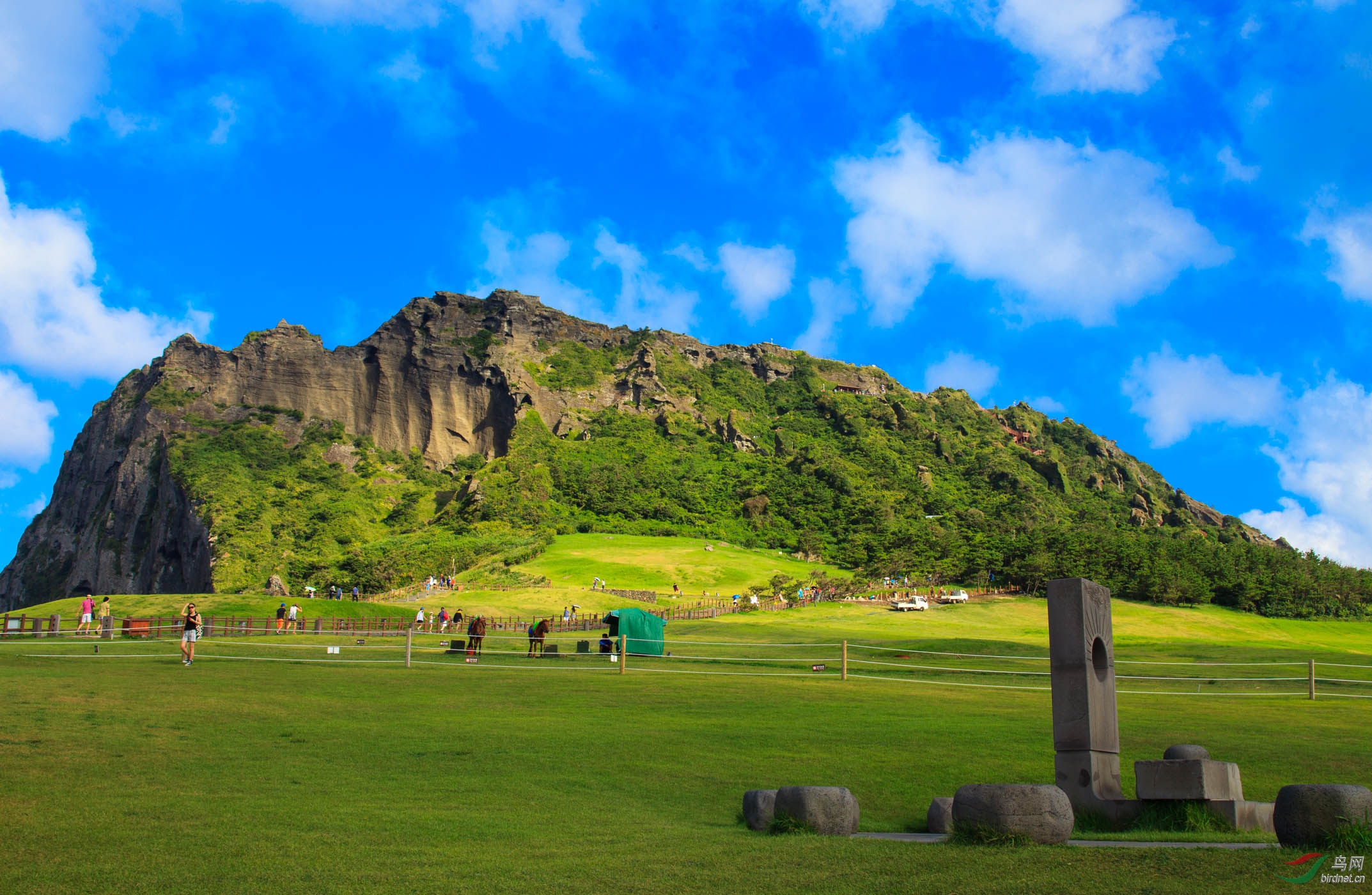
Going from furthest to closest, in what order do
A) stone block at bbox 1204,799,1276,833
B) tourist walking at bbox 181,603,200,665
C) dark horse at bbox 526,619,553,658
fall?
dark horse at bbox 526,619,553,658
tourist walking at bbox 181,603,200,665
stone block at bbox 1204,799,1276,833

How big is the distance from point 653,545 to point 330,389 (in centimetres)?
9150

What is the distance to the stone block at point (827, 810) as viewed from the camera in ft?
28.6

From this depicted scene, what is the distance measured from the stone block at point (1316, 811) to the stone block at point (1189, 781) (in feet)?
5.97

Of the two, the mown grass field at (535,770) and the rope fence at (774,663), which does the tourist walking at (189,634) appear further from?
the rope fence at (774,663)

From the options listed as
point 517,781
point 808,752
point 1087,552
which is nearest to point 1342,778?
point 808,752

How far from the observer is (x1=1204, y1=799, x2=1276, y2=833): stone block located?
9.02m

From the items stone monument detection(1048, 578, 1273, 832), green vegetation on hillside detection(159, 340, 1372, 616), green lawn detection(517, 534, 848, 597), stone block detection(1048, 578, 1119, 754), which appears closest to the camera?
stone monument detection(1048, 578, 1273, 832)

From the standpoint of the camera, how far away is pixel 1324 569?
284ft

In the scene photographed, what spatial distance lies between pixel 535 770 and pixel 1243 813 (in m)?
7.93

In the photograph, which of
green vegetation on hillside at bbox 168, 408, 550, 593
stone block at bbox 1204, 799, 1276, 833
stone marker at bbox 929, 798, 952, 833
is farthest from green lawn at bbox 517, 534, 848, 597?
stone block at bbox 1204, 799, 1276, 833

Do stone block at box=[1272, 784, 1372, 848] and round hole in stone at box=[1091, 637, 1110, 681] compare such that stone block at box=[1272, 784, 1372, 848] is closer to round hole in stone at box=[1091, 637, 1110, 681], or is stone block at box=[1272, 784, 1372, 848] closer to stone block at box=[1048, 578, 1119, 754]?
stone block at box=[1048, 578, 1119, 754]

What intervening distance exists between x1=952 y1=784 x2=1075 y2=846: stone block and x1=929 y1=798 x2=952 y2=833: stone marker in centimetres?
124

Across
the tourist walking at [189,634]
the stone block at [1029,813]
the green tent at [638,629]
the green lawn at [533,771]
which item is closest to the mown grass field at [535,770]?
the green lawn at [533,771]

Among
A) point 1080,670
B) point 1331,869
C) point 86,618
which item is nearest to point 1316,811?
point 1331,869
